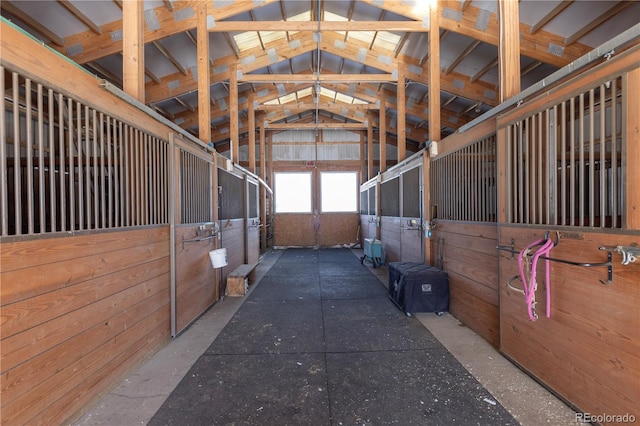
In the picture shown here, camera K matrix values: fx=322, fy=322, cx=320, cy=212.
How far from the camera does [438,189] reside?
3.55 metres

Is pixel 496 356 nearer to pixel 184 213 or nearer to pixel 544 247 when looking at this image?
pixel 544 247

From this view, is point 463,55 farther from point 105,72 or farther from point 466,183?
point 105,72

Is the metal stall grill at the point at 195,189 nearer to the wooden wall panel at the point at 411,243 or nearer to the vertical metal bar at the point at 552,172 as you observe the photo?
the wooden wall panel at the point at 411,243

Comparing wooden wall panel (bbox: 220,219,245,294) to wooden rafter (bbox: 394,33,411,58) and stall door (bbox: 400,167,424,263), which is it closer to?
stall door (bbox: 400,167,424,263)

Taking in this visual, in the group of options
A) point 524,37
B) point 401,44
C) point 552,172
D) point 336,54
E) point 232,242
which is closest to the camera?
point 552,172

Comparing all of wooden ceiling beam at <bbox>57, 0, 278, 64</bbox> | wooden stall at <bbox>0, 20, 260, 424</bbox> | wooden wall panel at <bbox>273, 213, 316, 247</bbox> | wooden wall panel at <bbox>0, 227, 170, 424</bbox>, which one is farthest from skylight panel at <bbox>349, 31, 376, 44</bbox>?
wooden wall panel at <bbox>273, 213, 316, 247</bbox>

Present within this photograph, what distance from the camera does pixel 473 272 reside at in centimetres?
271

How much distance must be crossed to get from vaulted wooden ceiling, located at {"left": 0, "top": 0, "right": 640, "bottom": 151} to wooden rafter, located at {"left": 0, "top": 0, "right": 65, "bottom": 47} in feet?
0.04

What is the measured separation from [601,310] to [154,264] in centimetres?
263

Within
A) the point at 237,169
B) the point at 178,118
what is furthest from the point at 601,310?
the point at 178,118

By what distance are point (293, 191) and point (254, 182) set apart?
11.6 feet

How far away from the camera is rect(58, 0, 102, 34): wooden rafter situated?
3330 millimetres

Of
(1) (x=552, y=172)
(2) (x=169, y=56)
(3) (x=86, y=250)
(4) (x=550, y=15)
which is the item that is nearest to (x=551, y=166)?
(1) (x=552, y=172)

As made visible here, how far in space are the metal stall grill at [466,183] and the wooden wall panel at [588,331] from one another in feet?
2.27
